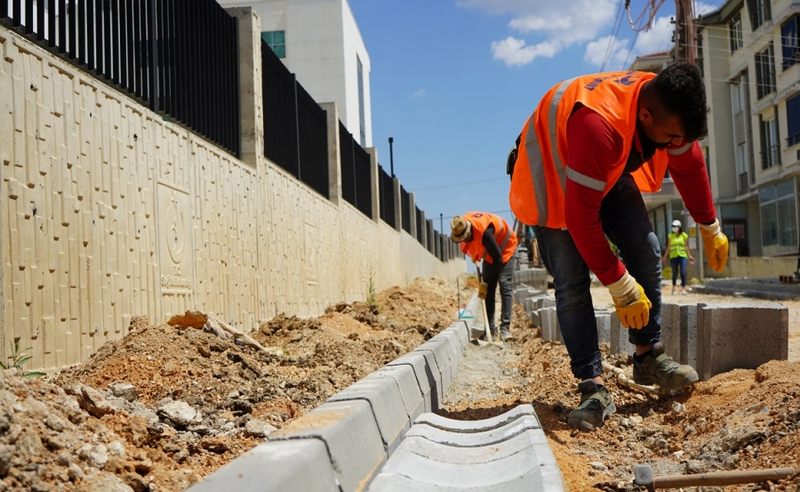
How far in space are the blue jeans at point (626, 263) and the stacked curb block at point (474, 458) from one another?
0.60m

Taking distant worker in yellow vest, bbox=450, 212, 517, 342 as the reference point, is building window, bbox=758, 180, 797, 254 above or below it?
above

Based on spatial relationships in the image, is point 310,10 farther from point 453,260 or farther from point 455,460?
point 453,260

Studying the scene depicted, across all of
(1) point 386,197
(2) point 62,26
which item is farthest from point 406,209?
(2) point 62,26

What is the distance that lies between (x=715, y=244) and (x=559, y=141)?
139cm

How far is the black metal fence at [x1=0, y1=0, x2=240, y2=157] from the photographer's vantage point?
5562 mm

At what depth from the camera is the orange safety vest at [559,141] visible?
3879mm

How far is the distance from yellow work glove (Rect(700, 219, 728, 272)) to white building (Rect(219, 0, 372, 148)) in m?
29.1

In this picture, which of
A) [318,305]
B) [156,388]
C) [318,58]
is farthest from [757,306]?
[318,58]

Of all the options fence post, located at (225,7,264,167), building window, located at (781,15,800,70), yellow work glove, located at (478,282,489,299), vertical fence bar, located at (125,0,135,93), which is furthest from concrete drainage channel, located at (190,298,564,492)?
building window, located at (781,15,800,70)

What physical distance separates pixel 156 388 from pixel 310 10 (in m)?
30.2

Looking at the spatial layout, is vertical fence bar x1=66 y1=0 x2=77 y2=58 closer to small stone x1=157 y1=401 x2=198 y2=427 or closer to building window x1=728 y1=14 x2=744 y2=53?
small stone x1=157 y1=401 x2=198 y2=427

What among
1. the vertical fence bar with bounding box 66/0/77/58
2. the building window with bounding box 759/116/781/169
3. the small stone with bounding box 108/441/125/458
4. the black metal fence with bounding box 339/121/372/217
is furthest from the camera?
the building window with bounding box 759/116/781/169

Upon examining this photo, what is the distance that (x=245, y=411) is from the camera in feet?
14.3

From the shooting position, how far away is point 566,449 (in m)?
3.72
